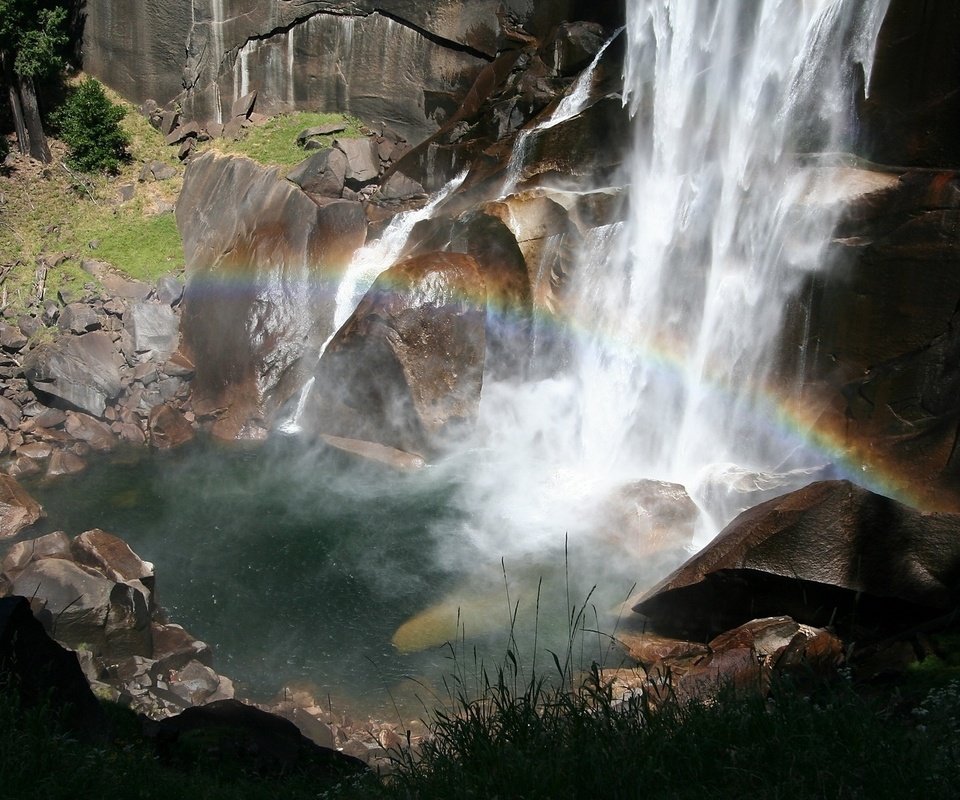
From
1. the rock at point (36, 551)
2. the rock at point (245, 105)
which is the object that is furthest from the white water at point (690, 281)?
the rock at point (245, 105)

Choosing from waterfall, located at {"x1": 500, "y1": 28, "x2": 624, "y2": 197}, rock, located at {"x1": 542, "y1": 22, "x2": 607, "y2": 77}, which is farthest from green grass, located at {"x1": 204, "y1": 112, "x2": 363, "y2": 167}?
waterfall, located at {"x1": 500, "y1": 28, "x2": 624, "y2": 197}

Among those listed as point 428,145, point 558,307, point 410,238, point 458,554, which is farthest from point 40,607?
point 428,145

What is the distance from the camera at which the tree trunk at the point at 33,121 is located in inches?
862

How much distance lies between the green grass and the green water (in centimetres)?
732

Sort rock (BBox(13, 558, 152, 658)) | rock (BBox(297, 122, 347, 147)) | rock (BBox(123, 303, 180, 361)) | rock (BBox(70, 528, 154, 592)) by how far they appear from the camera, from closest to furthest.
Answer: rock (BBox(13, 558, 152, 658)) → rock (BBox(70, 528, 154, 592)) → rock (BBox(123, 303, 180, 361)) → rock (BBox(297, 122, 347, 147))

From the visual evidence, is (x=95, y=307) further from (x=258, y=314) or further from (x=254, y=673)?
(x=254, y=673)

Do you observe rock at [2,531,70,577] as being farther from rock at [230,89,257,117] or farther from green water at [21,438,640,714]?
rock at [230,89,257,117]

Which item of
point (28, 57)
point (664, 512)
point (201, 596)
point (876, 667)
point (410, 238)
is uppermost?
point (28, 57)

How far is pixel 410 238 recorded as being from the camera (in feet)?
57.5

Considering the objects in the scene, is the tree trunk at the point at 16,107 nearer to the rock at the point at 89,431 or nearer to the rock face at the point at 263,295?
the rock face at the point at 263,295

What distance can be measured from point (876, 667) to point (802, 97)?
8.48 m

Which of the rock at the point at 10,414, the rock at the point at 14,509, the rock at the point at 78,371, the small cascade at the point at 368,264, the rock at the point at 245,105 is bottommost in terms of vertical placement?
the rock at the point at 14,509

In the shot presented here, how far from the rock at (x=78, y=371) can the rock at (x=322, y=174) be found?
4.98 metres

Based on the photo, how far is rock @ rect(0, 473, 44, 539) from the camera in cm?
1314
